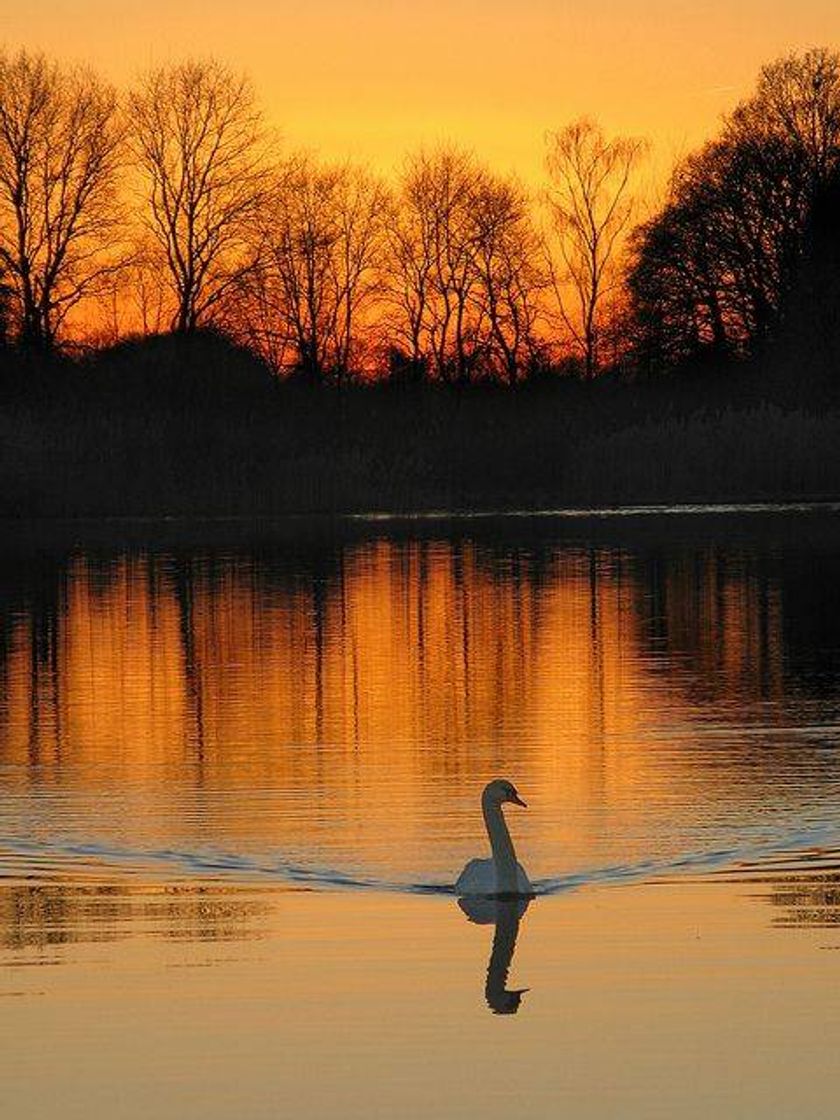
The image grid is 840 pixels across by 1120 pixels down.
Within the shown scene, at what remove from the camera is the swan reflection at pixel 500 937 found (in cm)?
1116

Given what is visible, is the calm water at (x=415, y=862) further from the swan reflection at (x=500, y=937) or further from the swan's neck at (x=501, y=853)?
the swan's neck at (x=501, y=853)

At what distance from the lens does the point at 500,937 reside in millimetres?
12547

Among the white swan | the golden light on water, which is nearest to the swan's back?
the white swan

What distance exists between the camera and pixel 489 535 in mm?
51250

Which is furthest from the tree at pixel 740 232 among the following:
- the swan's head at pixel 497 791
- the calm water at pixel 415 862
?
the swan's head at pixel 497 791

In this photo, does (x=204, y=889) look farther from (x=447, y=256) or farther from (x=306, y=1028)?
(x=447, y=256)

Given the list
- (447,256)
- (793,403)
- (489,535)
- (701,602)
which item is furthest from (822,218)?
(701,602)

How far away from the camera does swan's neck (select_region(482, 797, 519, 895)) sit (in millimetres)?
13352

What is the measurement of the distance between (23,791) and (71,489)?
3404 centimetres

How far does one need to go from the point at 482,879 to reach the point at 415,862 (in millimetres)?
1279

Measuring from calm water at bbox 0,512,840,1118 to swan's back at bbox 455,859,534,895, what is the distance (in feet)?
0.44

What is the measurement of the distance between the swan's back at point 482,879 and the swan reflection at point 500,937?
0.04 meters

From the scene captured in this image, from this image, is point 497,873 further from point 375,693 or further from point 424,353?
point 424,353

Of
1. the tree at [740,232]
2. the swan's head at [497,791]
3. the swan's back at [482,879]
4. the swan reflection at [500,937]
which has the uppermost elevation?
the tree at [740,232]
